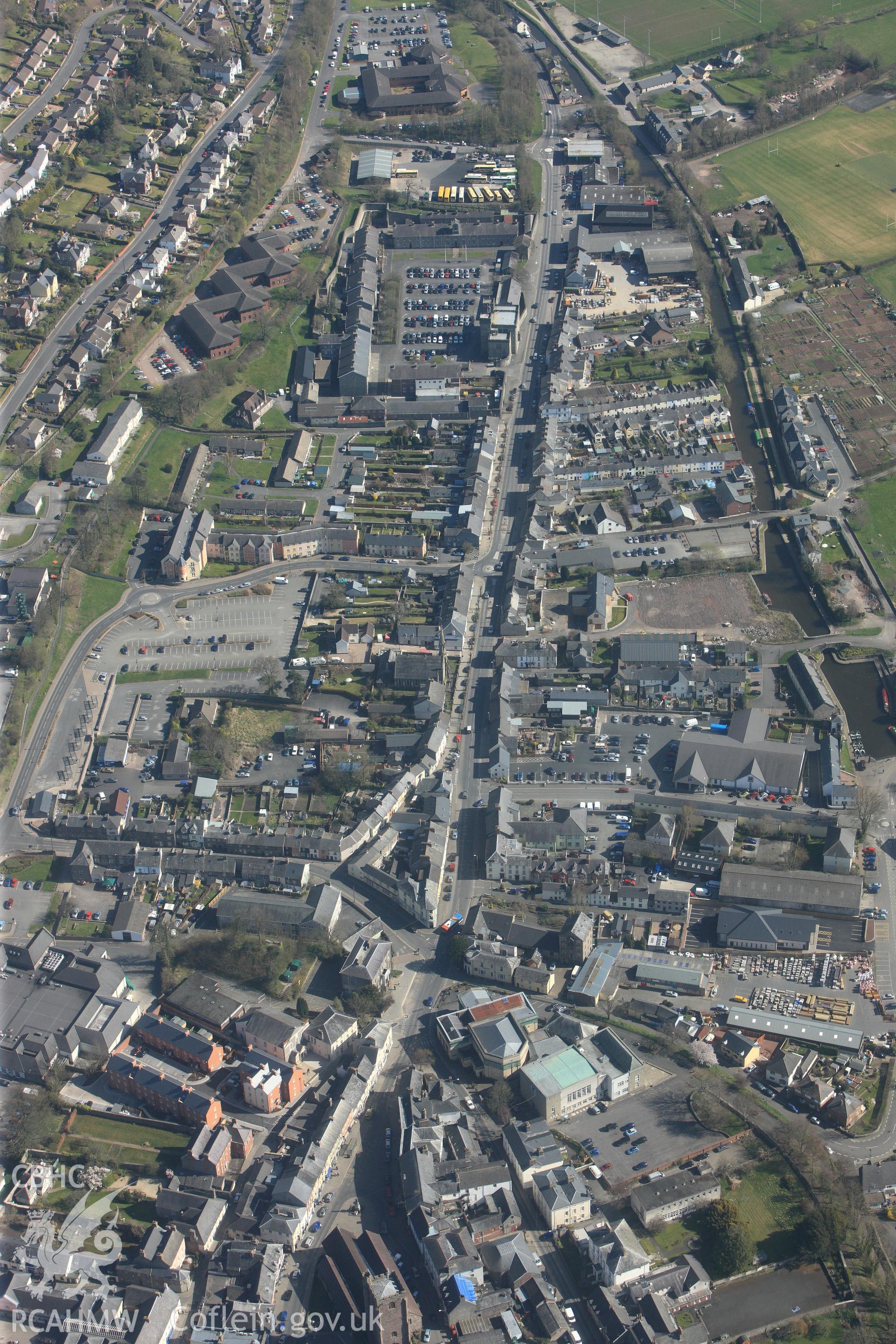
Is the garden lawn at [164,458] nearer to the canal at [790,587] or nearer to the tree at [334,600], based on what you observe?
the tree at [334,600]

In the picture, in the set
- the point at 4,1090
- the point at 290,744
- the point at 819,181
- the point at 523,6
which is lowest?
the point at 4,1090

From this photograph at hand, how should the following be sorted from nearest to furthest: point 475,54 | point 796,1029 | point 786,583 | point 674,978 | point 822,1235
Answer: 1. point 822,1235
2. point 796,1029
3. point 674,978
4. point 786,583
5. point 475,54

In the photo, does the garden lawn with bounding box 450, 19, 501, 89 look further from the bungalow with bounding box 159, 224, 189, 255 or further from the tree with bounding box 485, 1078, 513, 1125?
the tree with bounding box 485, 1078, 513, 1125

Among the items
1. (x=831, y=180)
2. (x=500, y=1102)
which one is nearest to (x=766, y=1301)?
(x=500, y=1102)

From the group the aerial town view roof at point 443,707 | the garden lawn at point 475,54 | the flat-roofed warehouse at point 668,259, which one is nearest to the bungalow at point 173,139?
the aerial town view roof at point 443,707

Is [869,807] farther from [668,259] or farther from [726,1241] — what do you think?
[668,259]

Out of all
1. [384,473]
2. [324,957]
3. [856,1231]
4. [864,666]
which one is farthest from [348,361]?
[856,1231]

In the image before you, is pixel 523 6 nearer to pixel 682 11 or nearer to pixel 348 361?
pixel 682 11
